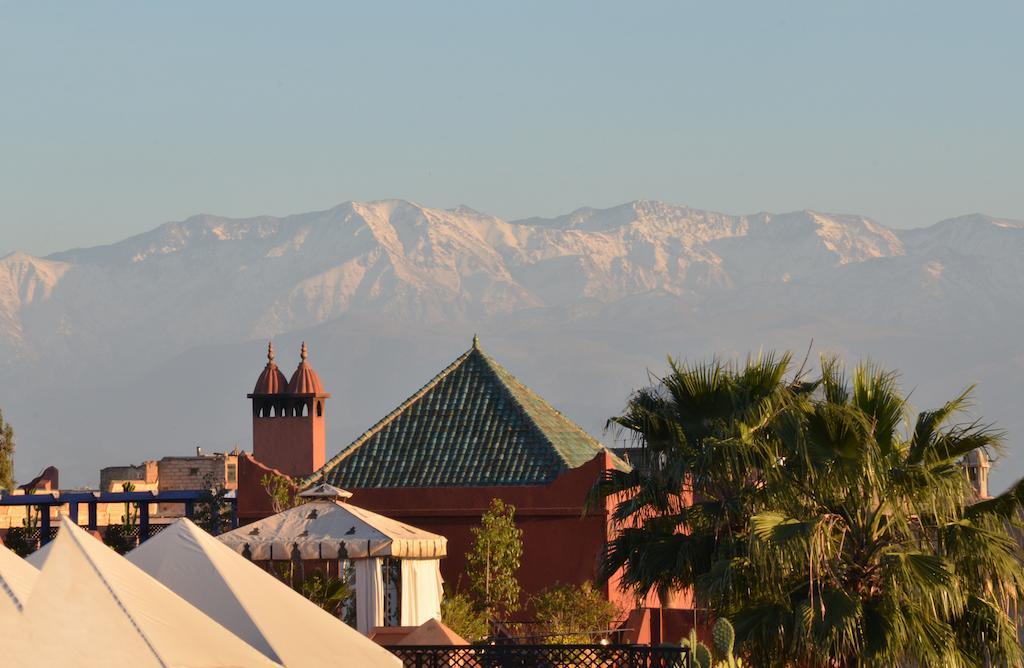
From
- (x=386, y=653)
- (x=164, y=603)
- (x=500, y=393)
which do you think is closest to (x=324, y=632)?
(x=386, y=653)

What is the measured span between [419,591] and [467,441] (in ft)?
22.2

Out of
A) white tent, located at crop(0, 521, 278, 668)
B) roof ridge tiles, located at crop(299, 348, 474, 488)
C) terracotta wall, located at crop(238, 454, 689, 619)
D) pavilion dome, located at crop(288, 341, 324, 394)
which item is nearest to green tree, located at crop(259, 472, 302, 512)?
roof ridge tiles, located at crop(299, 348, 474, 488)

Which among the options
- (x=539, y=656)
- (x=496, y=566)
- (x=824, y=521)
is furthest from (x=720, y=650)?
(x=496, y=566)

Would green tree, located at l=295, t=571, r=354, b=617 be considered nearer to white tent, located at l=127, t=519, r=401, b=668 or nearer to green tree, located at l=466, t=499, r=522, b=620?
green tree, located at l=466, t=499, r=522, b=620

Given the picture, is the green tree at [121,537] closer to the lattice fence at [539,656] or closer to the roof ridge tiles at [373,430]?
the roof ridge tiles at [373,430]

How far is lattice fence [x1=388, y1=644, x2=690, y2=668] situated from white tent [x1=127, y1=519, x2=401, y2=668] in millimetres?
2380

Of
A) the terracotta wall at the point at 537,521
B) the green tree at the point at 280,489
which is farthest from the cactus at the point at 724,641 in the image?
the green tree at the point at 280,489

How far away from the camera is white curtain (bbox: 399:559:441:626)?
3234cm

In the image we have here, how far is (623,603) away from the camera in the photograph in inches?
1441

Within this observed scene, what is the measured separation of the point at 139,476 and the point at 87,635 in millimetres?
67981

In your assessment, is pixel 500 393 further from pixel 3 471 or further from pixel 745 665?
pixel 3 471

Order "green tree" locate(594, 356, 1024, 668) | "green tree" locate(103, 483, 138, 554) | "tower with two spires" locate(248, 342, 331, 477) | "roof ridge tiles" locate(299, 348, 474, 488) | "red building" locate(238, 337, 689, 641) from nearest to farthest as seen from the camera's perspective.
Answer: "green tree" locate(594, 356, 1024, 668) < "red building" locate(238, 337, 689, 641) < "roof ridge tiles" locate(299, 348, 474, 488) < "green tree" locate(103, 483, 138, 554) < "tower with two spires" locate(248, 342, 331, 477)

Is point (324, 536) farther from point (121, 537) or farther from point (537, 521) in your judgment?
point (121, 537)

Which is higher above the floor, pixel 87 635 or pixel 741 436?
pixel 741 436
